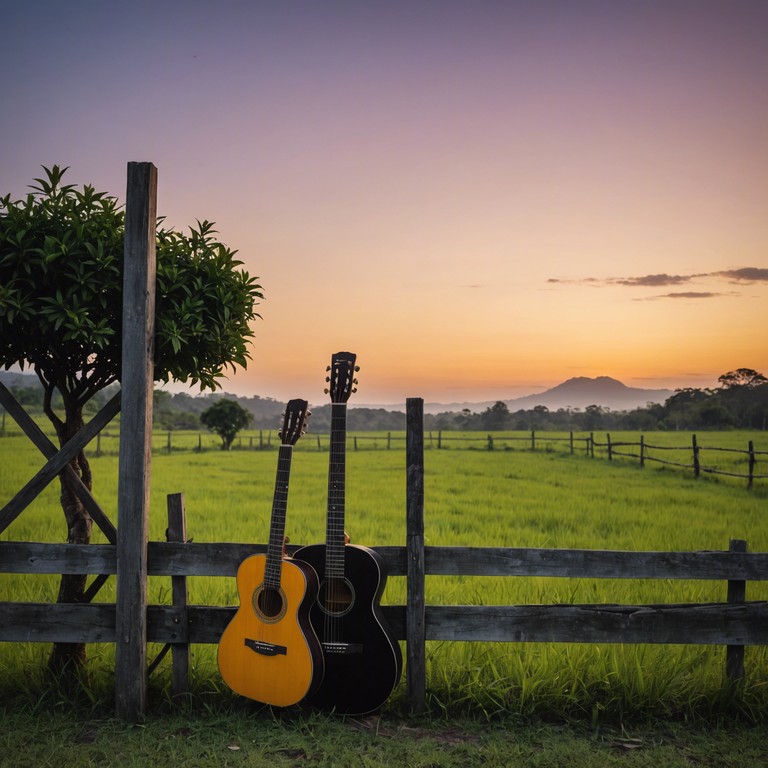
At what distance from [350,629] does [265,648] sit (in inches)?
20.7

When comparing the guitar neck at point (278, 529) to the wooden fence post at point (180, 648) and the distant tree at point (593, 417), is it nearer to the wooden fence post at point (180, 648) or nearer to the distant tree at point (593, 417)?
the wooden fence post at point (180, 648)

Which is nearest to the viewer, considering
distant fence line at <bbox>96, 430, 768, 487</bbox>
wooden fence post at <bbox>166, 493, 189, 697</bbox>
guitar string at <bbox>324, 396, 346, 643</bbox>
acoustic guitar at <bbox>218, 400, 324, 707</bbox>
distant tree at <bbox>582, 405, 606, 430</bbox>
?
acoustic guitar at <bbox>218, 400, 324, 707</bbox>

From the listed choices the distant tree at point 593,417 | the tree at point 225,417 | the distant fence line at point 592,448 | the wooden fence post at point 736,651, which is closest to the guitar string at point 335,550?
the wooden fence post at point 736,651

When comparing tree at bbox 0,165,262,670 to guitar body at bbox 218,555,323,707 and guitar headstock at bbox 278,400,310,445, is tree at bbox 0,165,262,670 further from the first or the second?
guitar body at bbox 218,555,323,707

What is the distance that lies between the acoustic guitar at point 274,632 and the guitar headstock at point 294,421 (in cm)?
29

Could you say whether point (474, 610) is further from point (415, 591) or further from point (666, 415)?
point (666, 415)

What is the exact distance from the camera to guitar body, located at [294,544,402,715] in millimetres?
4094

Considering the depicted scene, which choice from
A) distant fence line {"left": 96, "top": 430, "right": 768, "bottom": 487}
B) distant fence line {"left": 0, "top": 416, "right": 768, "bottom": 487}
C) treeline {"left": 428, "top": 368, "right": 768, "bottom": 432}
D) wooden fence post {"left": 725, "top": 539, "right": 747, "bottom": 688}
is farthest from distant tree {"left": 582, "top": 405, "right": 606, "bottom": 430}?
Result: wooden fence post {"left": 725, "top": 539, "right": 747, "bottom": 688}

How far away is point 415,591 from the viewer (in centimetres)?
427

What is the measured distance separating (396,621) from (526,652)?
1079 mm

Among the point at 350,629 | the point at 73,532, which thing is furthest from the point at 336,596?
the point at 73,532

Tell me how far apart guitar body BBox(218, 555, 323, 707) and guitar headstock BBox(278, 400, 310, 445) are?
766 millimetres

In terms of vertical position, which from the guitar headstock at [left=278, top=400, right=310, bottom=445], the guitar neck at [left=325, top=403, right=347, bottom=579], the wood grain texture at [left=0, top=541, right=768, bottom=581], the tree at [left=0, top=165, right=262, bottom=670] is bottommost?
the wood grain texture at [left=0, top=541, right=768, bottom=581]

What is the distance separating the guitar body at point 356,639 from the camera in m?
4.09
